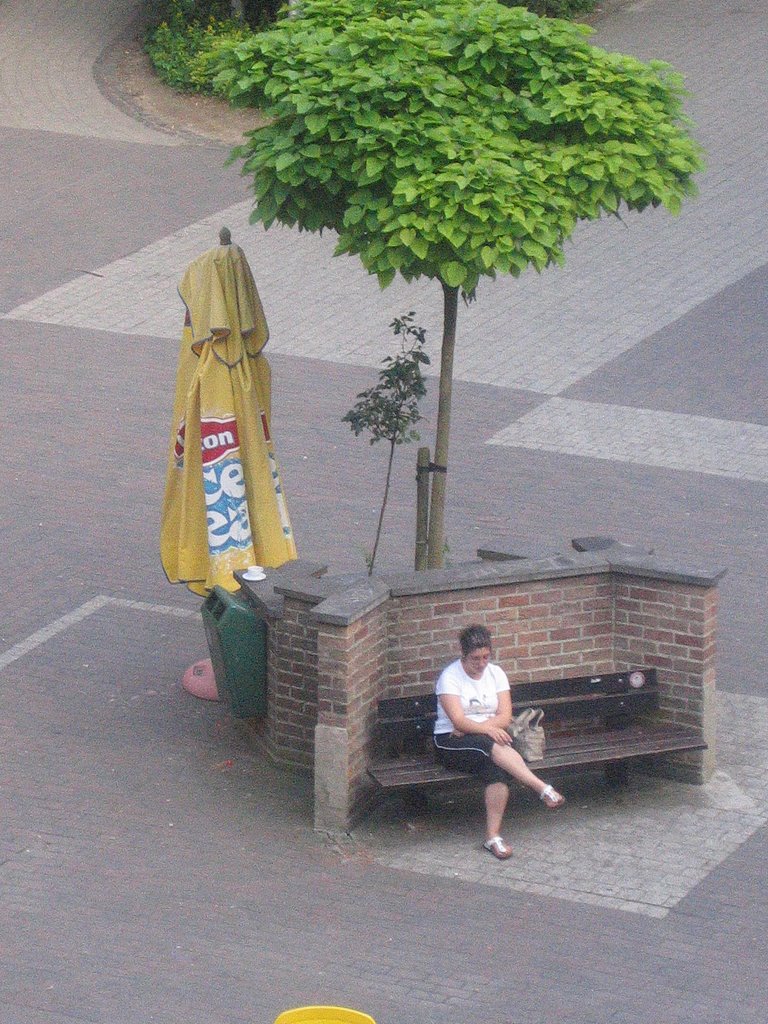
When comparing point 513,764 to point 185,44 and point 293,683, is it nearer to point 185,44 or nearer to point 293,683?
point 293,683

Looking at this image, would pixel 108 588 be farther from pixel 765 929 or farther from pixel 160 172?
pixel 160 172

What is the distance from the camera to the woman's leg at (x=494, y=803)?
8.27m

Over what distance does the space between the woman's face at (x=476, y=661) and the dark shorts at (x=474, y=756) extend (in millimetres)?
281

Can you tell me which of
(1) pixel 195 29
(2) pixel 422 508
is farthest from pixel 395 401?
(1) pixel 195 29

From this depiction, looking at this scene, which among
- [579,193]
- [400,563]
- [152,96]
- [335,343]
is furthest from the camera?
[152,96]

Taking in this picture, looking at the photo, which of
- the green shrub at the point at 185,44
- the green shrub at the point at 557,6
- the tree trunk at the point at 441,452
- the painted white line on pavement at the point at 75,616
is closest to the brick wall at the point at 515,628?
the tree trunk at the point at 441,452

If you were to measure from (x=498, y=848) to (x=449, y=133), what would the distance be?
10.6 ft

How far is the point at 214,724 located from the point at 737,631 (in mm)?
3126

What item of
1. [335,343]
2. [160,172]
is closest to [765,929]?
[335,343]

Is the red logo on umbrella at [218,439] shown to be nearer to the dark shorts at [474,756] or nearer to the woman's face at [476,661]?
the woman's face at [476,661]

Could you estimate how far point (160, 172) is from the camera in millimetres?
19328

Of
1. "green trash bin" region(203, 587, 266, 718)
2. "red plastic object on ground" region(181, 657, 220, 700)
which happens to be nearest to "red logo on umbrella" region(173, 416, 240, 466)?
"green trash bin" region(203, 587, 266, 718)

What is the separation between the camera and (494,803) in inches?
326

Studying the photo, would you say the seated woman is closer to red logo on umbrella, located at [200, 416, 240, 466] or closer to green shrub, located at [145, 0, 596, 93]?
red logo on umbrella, located at [200, 416, 240, 466]
